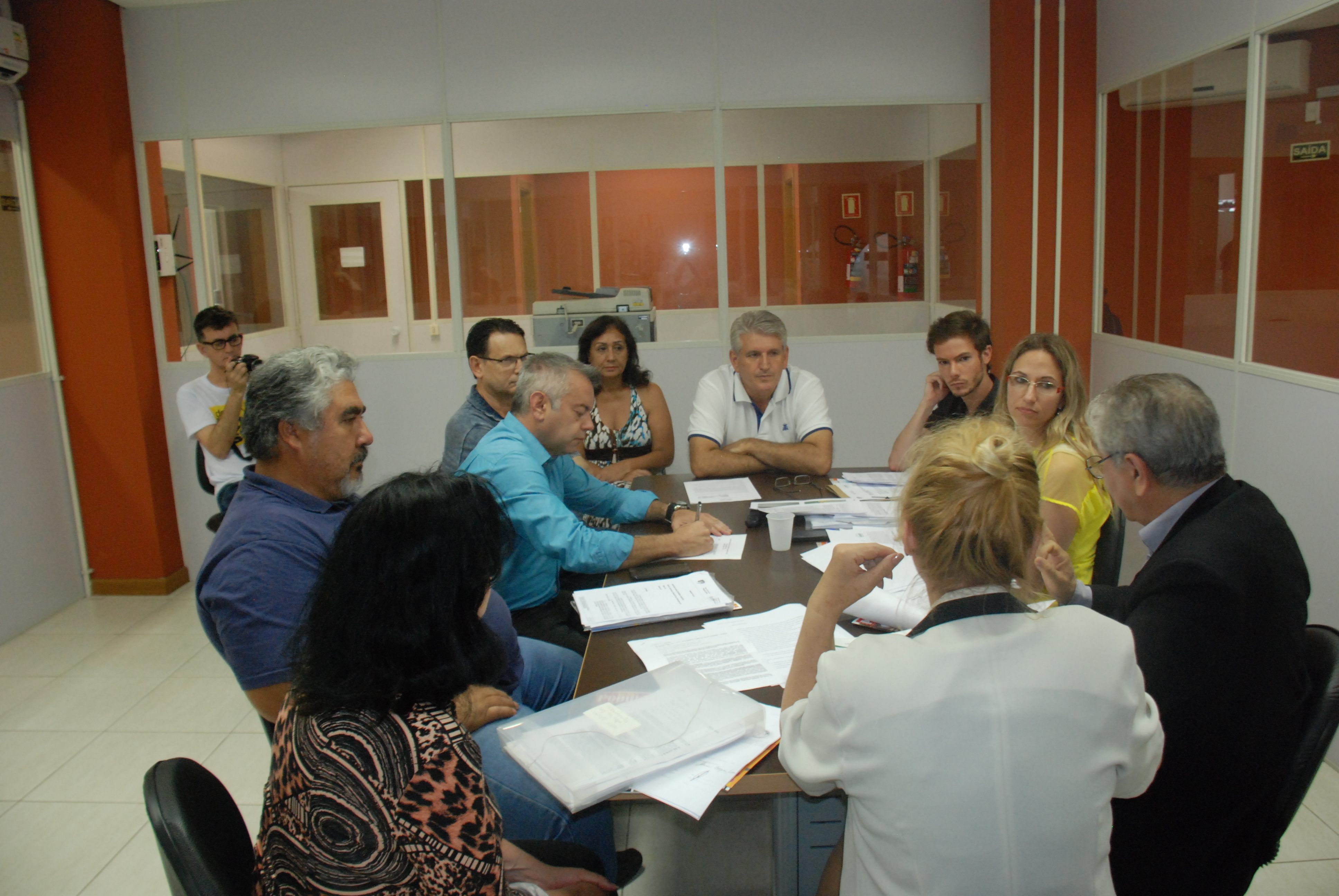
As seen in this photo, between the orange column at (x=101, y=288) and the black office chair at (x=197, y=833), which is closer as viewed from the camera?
the black office chair at (x=197, y=833)

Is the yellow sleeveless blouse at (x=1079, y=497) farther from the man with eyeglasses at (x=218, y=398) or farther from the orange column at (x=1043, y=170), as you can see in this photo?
the man with eyeglasses at (x=218, y=398)

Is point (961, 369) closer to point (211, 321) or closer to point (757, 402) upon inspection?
point (757, 402)

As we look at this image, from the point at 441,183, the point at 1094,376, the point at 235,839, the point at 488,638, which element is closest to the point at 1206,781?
the point at 488,638

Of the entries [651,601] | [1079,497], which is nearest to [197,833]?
[651,601]

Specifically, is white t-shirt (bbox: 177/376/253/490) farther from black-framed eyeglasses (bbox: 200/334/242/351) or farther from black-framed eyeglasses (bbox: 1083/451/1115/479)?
black-framed eyeglasses (bbox: 1083/451/1115/479)

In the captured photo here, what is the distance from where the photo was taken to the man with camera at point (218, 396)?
4.03 meters

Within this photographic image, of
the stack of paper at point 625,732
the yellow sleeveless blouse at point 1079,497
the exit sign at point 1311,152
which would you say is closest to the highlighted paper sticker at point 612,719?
the stack of paper at point 625,732

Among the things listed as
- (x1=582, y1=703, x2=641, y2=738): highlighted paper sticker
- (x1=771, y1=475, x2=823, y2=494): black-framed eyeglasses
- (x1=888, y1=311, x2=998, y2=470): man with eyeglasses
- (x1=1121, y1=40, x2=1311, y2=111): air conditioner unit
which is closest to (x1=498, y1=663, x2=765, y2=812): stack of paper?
(x1=582, y1=703, x2=641, y2=738): highlighted paper sticker

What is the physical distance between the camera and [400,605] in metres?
1.26

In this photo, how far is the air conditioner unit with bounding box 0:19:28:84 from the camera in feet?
13.3

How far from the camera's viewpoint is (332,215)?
4.93 meters

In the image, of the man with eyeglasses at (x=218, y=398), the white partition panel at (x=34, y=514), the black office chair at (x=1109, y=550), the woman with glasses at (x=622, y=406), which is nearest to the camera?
the black office chair at (x=1109, y=550)

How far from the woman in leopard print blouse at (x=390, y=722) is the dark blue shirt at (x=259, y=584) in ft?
1.35

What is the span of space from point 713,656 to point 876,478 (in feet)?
5.20
